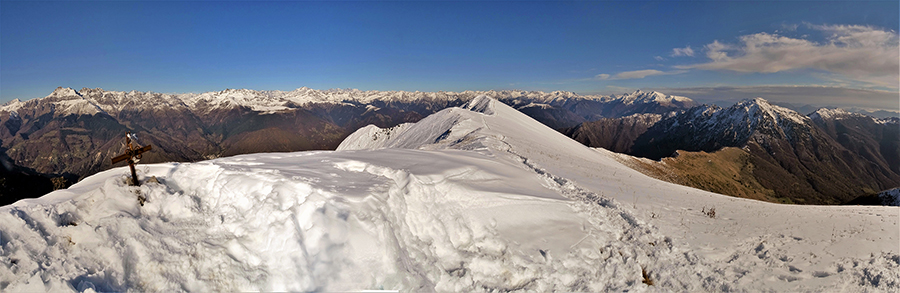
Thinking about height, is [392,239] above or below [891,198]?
above

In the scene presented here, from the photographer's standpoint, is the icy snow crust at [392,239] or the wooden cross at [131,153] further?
the wooden cross at [131,153]

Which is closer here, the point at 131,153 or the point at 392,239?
the point at 392,239

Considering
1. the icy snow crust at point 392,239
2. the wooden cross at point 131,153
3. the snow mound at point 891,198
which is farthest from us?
the snow mound at point 891,198

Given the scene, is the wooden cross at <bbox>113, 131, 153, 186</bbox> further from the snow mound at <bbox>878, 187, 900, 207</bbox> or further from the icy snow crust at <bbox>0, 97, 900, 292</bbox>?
the snow mound at <bbox>878, 187, 900, 207</bbox>

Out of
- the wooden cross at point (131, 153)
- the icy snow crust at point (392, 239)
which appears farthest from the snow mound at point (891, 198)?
the wooden cross at point (131, 153)

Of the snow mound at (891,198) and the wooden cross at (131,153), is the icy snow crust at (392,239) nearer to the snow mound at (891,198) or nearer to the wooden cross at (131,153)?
the wooden cross at (131,153)

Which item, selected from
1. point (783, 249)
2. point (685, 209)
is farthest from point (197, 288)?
point (685, 209)

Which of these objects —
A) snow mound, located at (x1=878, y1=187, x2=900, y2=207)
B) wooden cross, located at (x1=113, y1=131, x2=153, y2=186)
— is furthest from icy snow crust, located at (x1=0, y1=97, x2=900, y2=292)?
snow mound, located at (x1=878, y1=187, x2=900, y2=207)

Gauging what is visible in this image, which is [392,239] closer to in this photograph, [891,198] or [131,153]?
[131,153]

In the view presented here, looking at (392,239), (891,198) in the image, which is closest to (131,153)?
(392,239)
